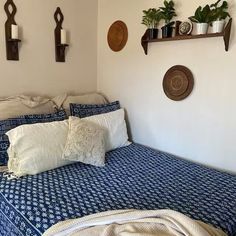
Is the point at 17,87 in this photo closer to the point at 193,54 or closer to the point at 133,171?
the point at 133,171

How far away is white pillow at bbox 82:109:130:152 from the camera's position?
2.18 metres

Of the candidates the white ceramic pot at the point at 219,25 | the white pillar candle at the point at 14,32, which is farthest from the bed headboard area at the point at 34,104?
the white ceramic pot at the point at 219,25

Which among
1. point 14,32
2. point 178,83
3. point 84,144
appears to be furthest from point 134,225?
point 14,32

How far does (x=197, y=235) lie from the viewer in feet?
3.10

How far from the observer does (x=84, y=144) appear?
1859mm

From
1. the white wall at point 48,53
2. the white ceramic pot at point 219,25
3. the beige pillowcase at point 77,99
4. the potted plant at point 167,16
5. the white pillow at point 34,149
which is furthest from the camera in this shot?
the beige pillowcase at point 77,99

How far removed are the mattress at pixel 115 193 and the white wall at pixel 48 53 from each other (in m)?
0.91

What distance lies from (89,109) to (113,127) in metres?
0.28

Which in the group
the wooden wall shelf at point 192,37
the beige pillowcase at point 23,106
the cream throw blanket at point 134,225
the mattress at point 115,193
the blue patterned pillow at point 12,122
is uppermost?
the wooden wall shelf at point 192,37

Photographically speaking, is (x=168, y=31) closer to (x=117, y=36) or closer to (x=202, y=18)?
(x=202, y=18)

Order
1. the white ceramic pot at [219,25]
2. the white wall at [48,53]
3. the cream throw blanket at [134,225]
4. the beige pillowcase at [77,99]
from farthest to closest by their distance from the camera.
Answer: the beige pillowcase at [77,99], the white wall at [48,53], the white ceramic pot at [219,25], the cream throw blanket at [134,225]

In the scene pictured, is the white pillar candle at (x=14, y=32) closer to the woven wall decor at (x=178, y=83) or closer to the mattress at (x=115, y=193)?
the mattress at (x=115, y=193)

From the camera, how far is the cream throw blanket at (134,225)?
982 millimetres

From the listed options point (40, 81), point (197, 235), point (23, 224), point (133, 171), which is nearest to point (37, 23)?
point (40, 81)
